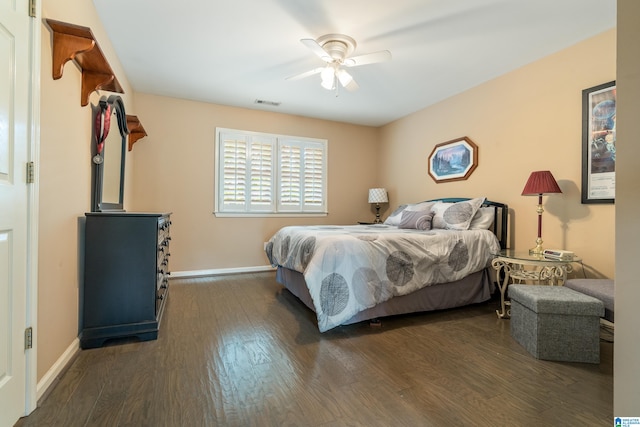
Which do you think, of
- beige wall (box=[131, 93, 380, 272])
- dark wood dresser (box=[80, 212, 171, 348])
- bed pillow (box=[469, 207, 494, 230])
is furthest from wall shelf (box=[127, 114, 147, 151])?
bed pillow (box=[469, 207, 494, 230])

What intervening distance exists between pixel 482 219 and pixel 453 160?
109cm

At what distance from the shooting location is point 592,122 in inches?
99.9

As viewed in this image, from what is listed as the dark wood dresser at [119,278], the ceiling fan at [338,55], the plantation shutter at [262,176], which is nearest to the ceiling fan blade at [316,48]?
the ceiling fan at [338,55]

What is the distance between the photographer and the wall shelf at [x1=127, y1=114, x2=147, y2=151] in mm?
3307

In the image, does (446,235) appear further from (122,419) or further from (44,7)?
(44,7)

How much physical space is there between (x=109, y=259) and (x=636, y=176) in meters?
2.82

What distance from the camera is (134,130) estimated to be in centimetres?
358

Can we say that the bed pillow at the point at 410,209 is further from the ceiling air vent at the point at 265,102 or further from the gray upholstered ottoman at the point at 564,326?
the ceiling air vent at the point at 265,102

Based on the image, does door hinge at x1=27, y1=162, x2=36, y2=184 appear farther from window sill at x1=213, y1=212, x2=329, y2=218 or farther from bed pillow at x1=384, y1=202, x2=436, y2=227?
bed pillow at x1=384, y1=202, x2=436, y2=227

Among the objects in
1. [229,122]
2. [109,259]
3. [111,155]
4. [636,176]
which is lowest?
[109,259]

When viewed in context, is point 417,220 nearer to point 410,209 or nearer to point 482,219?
point 410,209

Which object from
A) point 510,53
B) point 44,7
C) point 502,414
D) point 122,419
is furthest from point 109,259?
point 510,53

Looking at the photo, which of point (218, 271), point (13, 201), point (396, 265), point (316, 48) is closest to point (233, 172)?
point (218, 271)

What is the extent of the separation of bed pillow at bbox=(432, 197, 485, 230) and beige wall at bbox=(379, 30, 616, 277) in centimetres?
41
